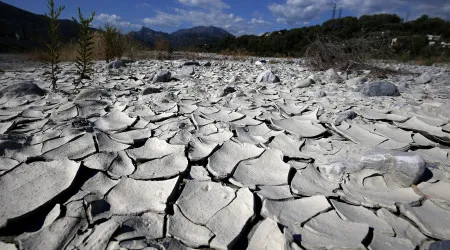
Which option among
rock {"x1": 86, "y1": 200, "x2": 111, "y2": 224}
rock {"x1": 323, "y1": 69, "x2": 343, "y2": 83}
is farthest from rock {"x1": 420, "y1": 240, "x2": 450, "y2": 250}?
rock {"x1": 323, "y1": 69, "x2": 343, "y2": 83}

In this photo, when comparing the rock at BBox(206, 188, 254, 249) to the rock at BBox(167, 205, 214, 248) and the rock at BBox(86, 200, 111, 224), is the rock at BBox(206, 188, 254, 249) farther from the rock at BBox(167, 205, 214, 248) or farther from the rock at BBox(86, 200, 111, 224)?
the rock at BBox(86, 200, 111, 224)

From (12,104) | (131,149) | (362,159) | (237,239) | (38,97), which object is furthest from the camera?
(38,97)

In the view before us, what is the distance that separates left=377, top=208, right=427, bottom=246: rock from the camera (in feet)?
2.61

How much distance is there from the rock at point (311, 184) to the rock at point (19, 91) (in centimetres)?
247

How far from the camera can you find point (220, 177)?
1097 mm

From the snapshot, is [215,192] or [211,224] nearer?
[211,224]

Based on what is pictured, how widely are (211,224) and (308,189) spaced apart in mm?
452

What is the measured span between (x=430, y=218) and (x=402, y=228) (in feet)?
0.44

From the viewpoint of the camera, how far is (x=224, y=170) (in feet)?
3.76

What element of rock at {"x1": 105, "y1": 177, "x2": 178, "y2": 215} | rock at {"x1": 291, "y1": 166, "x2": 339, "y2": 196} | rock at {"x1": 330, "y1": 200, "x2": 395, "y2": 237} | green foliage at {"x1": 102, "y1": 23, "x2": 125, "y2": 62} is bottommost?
rock at {"x1": 330, "y1": 200, "x2": 395, "y2": 237}

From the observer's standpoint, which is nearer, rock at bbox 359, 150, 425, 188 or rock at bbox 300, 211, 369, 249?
rock at bbox 300, 211, 369, 249

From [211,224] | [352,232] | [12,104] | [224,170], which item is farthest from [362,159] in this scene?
[12,104]

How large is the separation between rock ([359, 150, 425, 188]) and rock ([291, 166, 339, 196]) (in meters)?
0.20

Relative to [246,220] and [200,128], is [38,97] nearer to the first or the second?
[200,128]
